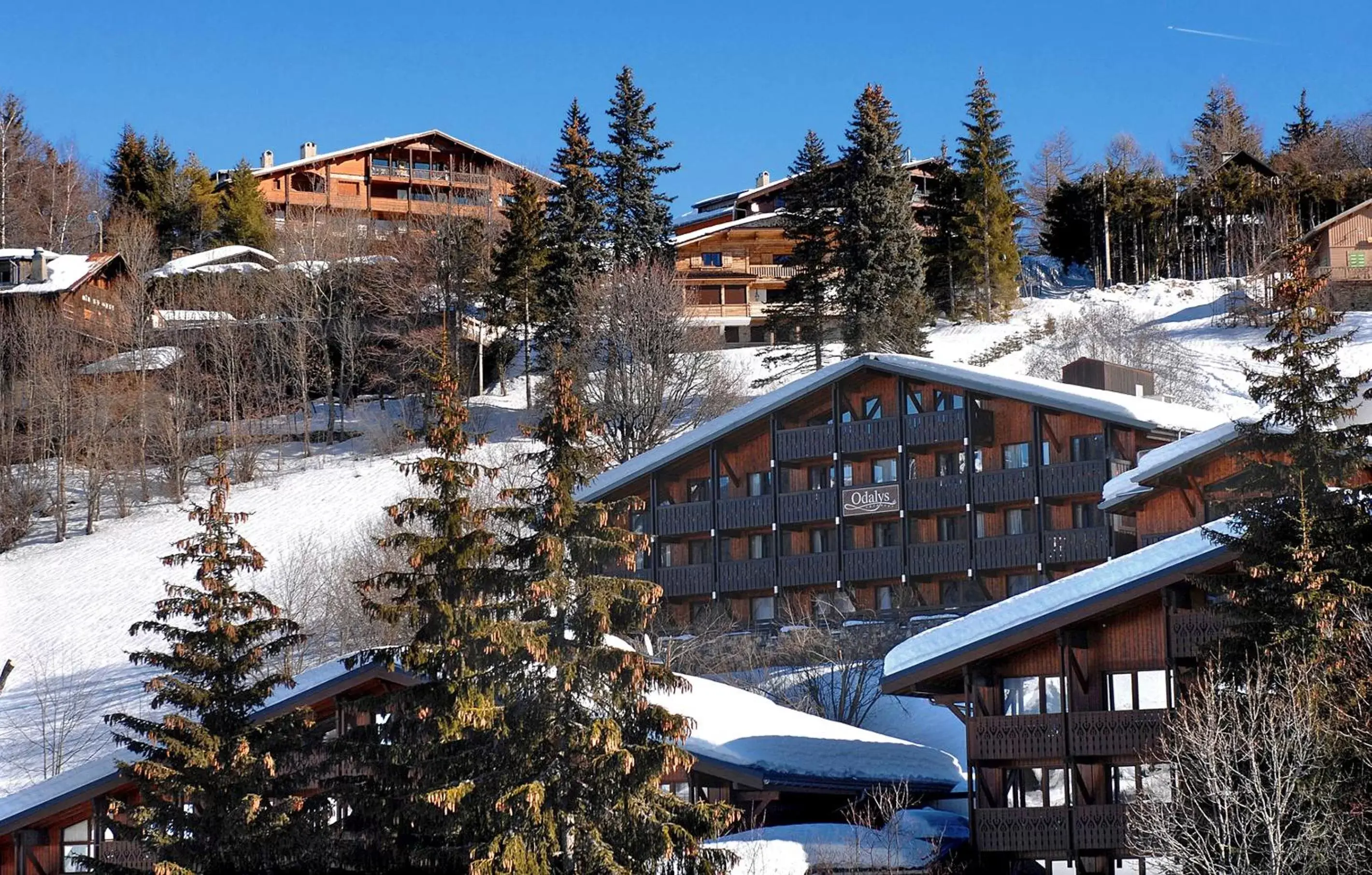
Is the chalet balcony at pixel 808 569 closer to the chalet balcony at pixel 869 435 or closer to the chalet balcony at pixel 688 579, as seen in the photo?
the chalet balcony at pixel 688 579

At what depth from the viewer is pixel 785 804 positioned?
3194 cm

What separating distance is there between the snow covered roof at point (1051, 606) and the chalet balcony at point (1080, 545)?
18.2m

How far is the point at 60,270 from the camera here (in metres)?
81.2

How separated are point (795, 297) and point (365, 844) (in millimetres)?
51375

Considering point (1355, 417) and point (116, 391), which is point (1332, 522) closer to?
point (1355, 417)

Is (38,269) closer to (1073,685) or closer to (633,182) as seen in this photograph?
(633,182)

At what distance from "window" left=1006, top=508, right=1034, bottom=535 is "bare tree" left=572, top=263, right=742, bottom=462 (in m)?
17.3

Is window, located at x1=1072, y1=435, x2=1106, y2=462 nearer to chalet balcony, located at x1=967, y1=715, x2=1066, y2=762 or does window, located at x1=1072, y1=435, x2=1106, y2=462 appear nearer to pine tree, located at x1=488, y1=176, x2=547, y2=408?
chalet balcony, located at x1=967, y1=715, x2=1066, y2=762

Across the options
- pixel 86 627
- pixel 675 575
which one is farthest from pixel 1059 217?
pixel 86 627

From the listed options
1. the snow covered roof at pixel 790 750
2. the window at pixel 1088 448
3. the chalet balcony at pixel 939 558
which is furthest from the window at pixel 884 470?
the snow covered roof at pixel 790 750

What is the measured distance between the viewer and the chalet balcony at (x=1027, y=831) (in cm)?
2970

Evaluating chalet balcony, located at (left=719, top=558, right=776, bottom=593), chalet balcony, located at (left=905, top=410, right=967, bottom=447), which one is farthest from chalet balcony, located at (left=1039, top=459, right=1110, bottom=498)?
chalet balcony, located at (left=719, top=558, right=776, bottom=593)

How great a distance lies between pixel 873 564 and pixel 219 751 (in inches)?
1128

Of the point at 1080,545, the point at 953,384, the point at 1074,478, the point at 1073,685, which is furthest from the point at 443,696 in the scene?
the point at 953,384
